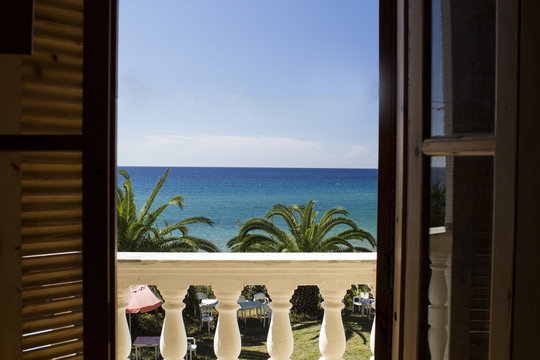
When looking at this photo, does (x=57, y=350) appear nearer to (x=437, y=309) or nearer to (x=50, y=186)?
(x=50, y=186)

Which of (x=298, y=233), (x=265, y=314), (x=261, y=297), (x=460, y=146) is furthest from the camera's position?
(x=265, y=314)

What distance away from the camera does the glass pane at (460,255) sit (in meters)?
0.83

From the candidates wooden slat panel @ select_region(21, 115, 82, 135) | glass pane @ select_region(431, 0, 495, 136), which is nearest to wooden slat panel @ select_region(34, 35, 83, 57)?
wooden slat panel @ select_region(21, 115, 82, 135)

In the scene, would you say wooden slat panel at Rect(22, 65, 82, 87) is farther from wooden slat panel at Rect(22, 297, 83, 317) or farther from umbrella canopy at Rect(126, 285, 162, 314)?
umbrella canopy at Rect(126, 285, 162, 314)

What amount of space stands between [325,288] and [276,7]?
1568 inches

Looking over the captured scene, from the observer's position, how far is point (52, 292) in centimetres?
95

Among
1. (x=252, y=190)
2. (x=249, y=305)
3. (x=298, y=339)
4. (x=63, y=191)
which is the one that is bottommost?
(x=298, y=339)

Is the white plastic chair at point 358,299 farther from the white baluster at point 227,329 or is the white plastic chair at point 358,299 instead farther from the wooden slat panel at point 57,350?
the wooden slat panel at point 57,350

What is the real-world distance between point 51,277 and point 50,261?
0.04 metres

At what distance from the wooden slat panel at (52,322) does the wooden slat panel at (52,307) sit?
0.01 metres

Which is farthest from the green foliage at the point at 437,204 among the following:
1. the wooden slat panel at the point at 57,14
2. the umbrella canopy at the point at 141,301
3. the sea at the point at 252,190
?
the sea at the point at 252,190

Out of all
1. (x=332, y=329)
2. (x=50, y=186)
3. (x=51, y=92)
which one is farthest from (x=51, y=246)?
(x=332, y=329)

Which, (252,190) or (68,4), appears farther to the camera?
(252,190)

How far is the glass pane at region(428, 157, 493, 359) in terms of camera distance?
0.83m
